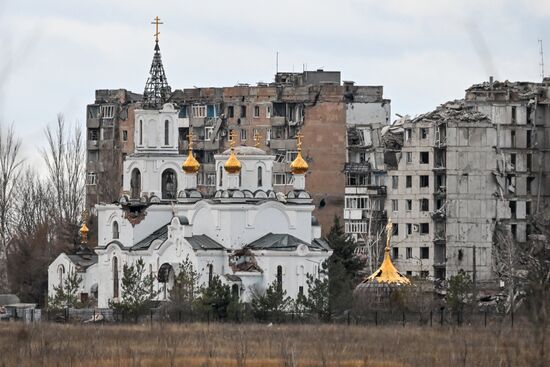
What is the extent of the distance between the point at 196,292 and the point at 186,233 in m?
5.08

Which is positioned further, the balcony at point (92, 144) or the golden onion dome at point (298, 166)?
the balcony at point (92, 144)

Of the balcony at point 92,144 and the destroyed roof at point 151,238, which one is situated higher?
the balcony at point 92,144

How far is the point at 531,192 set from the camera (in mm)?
104062

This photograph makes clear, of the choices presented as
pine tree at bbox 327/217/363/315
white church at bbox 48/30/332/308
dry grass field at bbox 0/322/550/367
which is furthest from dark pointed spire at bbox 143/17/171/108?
dry grass field at bbox 0/322/550/367

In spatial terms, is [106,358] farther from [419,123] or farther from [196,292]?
[419,123]

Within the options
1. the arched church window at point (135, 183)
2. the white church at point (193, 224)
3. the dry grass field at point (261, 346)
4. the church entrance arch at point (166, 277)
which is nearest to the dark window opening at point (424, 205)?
the white church at point (193, 224)

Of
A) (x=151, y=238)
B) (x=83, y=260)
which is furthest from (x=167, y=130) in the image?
(x=83, y=260)

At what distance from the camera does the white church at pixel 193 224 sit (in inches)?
3497

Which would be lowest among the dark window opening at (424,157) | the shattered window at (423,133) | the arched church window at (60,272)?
the arched church window at (60,272)

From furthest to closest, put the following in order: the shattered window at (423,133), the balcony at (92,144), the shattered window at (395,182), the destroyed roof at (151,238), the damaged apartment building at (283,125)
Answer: the balcony at (92,144), the damaged apartment building at (283,125), the shattered window at (395,182), the shattered window at (423,133), the destroyed roof at (151,238)

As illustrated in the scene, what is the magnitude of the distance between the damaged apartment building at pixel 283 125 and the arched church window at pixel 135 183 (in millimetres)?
15544

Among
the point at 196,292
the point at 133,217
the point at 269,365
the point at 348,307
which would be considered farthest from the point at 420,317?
the point at 269,365

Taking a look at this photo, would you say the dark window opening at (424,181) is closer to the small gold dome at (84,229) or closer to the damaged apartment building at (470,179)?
the damaged apartment building at (470,179)

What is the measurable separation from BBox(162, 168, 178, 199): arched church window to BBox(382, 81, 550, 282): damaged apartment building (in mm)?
11298
